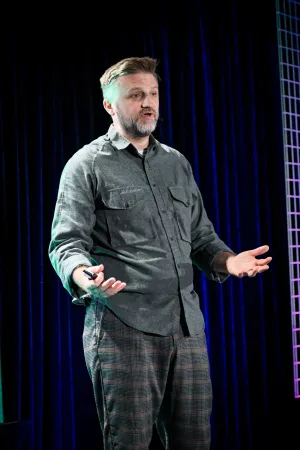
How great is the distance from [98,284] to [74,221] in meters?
0.32

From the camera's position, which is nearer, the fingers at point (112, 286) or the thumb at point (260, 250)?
the fingers at point (112, 286)

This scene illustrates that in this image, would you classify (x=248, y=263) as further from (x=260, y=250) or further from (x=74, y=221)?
(x=74, y=221)

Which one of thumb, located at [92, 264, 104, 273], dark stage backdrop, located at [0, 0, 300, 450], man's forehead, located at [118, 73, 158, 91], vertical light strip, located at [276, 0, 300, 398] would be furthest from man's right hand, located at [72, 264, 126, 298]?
vertical light strip, located at [276, 0, 300, 398]

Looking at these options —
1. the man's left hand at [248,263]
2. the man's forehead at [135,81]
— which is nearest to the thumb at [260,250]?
the man's left hand at [248,263]

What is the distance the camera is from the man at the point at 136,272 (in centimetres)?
165

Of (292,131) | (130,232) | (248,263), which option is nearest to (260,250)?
(248,263)

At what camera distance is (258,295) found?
3.42 meters

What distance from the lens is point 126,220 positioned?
1.77m

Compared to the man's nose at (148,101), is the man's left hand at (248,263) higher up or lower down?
lower down

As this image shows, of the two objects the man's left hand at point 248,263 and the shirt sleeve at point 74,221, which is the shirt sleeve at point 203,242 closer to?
the man's left hand at point 248,263

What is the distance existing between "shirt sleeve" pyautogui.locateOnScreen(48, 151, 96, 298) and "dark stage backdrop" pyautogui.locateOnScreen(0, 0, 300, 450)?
0.96 m

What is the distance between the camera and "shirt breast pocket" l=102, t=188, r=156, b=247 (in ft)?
5.75

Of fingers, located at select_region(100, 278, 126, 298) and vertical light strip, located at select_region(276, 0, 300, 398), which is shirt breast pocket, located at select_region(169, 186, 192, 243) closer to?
fingers, located at select_region(100, 278, 126, 298)

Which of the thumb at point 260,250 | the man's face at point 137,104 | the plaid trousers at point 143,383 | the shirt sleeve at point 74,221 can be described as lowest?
the plaid trousers at point 143,383
